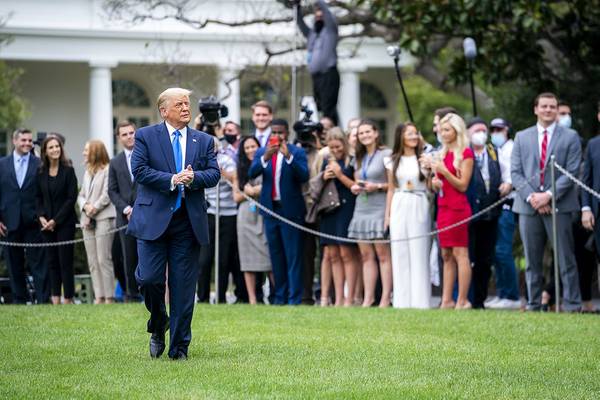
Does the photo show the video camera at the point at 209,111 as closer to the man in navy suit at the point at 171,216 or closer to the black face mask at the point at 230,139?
the black face mask at the point at 230,139

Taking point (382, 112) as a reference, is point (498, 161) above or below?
below

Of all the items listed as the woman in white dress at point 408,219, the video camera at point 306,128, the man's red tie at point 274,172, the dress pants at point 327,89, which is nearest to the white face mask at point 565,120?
the woman in white dress at point 408,219

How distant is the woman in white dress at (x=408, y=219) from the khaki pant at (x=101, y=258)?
13.3 feet

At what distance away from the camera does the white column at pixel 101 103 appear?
46.9 metres

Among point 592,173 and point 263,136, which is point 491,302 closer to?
point 592,173

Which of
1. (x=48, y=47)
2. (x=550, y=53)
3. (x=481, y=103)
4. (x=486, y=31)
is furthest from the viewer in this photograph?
(x=48, y=47)

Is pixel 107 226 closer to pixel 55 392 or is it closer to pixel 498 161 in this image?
pixel 498 161

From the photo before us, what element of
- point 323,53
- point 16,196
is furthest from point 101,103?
point 16,196

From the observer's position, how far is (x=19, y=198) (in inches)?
713

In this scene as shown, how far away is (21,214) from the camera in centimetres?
1811

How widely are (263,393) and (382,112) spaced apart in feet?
153

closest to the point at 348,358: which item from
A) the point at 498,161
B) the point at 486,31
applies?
the point at 498,161

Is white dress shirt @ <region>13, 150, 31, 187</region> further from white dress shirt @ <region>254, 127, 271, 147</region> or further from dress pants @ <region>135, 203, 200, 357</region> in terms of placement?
dress pants @ <region>135, 203, 200, 357</region>

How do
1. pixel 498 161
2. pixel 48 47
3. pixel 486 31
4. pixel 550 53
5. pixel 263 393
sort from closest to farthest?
pixel 263 393, pixel 498 161, pixel 486 31, pixel 550 53, pixel 48 47
